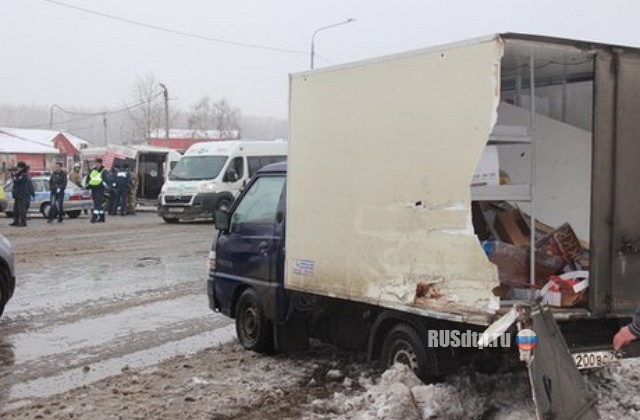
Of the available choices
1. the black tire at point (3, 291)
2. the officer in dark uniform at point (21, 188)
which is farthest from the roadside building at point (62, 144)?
the black tire at point (3, 291)

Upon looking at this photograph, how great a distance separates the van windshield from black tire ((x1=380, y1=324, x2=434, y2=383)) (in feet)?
59.6

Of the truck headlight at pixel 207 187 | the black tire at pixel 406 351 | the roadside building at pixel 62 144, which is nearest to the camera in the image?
the black tire at pixel 406 351

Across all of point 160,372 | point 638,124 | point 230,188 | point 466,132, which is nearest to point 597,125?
point 638,124

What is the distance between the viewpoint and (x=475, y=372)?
568 centimetres

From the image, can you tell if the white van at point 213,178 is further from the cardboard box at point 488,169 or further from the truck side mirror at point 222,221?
the cardboard box at point 488,169

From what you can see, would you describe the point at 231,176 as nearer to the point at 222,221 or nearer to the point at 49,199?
the point at 49,199

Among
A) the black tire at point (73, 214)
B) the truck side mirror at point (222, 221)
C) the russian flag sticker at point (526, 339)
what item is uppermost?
the truck side mirror at point (222, 221)

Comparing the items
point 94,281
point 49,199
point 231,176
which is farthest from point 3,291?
point 49,199

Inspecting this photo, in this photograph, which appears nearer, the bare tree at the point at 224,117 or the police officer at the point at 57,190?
the police officer at the point at 57,190

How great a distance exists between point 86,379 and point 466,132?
4.00m

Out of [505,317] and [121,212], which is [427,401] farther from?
[121,212]

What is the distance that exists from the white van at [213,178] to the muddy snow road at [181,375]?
11397mm

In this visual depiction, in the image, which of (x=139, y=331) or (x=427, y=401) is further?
(x=139, y=331)

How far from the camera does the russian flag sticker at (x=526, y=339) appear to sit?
4.50m
